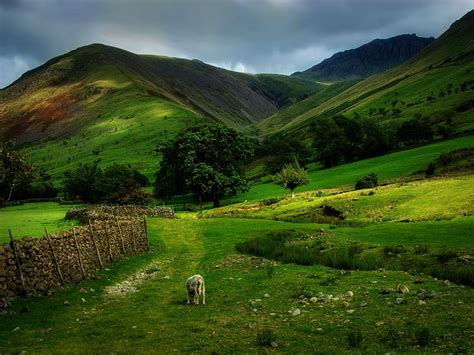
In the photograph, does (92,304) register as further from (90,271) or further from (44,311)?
(90,271)

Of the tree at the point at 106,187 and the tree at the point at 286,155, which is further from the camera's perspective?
the tree at the point at 286,155

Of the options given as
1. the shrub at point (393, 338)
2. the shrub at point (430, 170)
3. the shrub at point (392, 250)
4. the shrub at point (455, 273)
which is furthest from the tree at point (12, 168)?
the shrub at point (393, 338)

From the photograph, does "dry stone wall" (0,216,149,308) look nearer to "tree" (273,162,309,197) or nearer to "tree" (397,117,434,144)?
"tree" (273,162,309,197)

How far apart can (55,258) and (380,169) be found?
79.2 m

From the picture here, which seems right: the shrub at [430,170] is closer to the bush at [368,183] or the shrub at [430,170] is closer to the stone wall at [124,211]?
the bush at [368,183]

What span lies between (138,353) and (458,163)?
243ft

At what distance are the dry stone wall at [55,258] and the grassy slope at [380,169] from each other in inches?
2485

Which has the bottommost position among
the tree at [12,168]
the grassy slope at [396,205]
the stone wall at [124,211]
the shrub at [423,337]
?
the grassy slope at [396,205]

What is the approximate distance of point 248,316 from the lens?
1809 centimetres

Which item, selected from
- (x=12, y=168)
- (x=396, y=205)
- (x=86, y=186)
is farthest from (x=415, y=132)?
(x=12, y=168)

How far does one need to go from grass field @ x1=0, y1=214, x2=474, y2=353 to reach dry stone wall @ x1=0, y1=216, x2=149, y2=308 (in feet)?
3.39

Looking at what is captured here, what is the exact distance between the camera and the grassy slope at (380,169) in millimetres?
87562

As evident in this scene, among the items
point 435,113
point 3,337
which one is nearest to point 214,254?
point 3,337

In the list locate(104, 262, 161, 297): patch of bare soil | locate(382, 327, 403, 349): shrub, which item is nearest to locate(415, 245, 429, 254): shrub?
locate(382, 327, 403, 349): shrub
